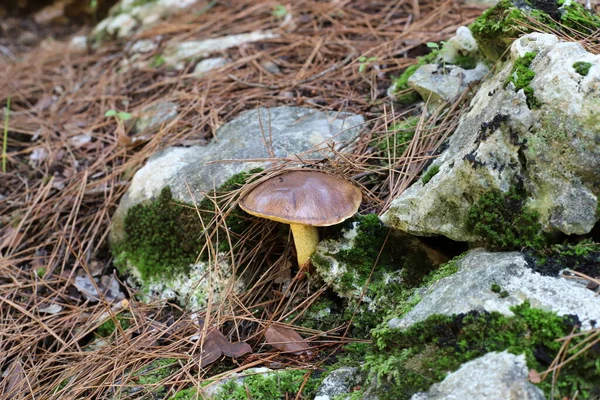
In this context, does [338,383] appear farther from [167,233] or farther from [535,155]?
[167,233]

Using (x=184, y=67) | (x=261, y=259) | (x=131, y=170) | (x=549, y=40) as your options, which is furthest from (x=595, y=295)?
(x=184, y=67)

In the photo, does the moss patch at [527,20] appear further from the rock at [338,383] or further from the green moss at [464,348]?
the rock at [338,383]

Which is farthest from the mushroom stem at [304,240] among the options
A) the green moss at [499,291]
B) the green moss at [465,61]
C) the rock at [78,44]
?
the rock at [78,44]

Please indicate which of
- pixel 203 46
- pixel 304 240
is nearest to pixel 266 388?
pixel 304 240

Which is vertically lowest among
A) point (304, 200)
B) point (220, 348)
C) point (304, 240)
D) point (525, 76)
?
point (220, 348)

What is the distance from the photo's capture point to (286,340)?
2.28 metres

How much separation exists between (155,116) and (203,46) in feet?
3.65

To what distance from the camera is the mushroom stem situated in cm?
240

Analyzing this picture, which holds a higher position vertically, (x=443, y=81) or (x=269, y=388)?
(x=443, y=81)

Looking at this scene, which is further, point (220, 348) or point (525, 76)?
point (220, 348)

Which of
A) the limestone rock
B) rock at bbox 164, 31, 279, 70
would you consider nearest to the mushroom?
the limestone rock

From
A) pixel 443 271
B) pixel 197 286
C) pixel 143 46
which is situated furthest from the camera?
pixel 143 46

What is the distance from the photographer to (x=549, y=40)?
7.01 feet

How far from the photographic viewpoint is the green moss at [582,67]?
1.88 m
